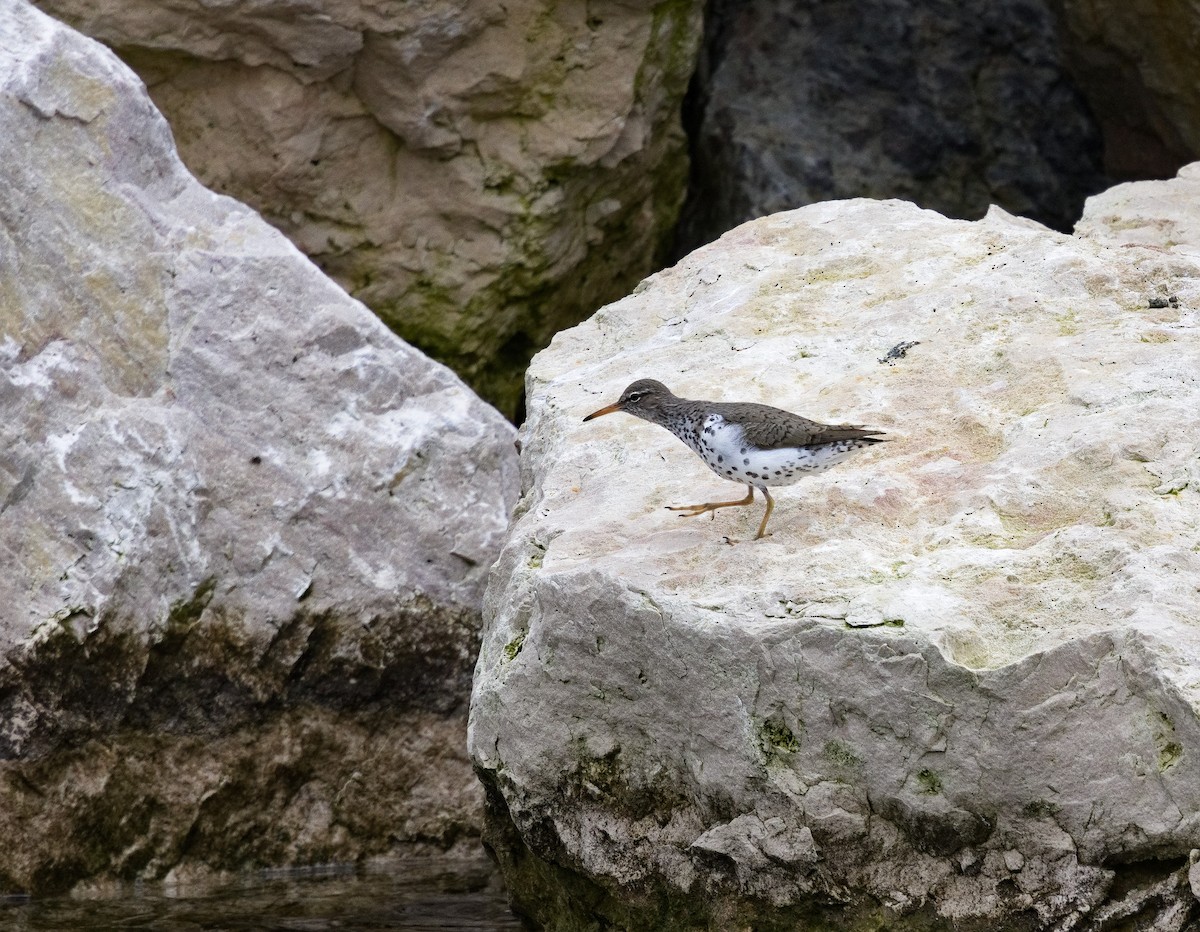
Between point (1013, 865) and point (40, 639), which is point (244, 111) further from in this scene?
point (1013, 865)

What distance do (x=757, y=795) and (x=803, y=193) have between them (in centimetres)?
770

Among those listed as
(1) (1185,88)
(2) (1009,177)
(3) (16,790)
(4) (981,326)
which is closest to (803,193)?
(2) (1009,177)

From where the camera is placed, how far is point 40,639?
6.97m

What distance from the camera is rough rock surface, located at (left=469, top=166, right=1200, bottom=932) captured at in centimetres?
497

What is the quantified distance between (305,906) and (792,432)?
3.07 metres

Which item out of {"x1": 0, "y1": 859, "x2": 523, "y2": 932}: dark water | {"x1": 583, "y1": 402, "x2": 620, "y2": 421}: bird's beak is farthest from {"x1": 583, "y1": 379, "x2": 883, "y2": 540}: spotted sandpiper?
{"x1": 0, "y1": 859, "x2": 523, "y2": 932}: dark water

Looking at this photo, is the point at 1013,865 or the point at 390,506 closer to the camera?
the point at 1013,865

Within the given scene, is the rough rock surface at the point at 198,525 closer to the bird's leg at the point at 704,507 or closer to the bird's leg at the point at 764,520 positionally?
the bird's leg at the point at 704,507

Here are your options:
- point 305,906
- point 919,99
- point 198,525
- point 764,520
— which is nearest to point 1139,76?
point 919,99

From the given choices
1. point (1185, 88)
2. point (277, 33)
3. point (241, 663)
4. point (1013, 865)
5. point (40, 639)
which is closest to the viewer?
point (1013, 865)

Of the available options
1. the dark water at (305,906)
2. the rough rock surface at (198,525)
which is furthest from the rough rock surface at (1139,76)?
the dark water at (305,906)

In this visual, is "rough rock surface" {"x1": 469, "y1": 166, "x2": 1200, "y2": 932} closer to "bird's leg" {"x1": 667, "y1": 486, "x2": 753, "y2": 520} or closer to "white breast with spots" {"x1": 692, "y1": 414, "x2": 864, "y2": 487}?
"bird's leg" {"x1": 667, "y1": 486, "x2": 753, "y2": 520}

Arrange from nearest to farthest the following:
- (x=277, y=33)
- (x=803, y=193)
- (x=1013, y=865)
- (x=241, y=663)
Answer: (x=1013, y=865) < (x=241, y=663) < (x=277, y=33) < (x=803, y=193)

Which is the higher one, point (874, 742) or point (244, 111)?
point (244, 111)
